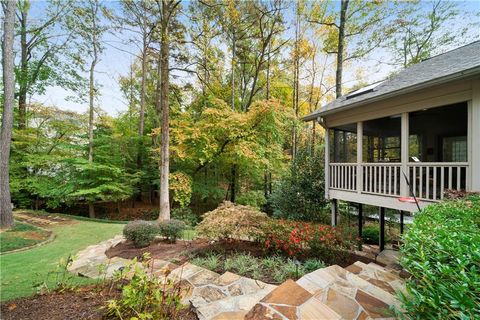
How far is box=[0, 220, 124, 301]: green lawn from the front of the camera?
3.32 meters

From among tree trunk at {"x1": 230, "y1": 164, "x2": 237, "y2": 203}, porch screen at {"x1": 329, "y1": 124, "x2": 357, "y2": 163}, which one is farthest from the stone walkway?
tree trunk at {"x1": 230, "y1": 164, "x2": 237, "y2": 203}

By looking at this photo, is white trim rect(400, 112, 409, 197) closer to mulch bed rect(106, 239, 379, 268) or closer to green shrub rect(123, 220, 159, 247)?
mulch bed rect(106, 239, 379, 268)

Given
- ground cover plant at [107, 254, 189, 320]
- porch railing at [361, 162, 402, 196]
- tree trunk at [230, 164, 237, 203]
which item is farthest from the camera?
tree trunk at [230, 164, 237, 203]

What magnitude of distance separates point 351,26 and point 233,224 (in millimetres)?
12152

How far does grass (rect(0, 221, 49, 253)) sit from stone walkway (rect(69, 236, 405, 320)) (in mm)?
5668

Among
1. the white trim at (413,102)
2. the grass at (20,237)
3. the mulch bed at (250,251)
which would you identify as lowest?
the grass at (20,237)

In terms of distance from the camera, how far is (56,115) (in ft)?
40.3

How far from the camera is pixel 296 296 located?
2.26 metres

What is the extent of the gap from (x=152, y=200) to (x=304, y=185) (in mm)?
10850

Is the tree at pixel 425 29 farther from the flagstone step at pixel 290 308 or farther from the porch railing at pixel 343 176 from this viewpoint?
the flagstone step at pixel 290 308

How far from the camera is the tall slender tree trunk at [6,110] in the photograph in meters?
7.39

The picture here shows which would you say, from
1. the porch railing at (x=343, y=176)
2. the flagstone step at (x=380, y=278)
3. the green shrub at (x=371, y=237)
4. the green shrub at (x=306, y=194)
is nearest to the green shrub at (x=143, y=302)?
the flagstone step at (x=380, y=278)

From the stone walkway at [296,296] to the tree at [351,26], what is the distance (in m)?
9.12

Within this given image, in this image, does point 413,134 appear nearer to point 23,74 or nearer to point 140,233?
point 140,233
